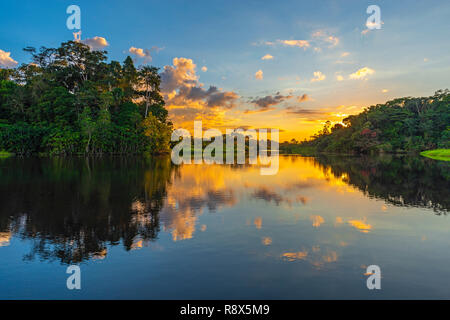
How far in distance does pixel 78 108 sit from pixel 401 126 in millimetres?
83372

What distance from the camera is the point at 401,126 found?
77.9 meters

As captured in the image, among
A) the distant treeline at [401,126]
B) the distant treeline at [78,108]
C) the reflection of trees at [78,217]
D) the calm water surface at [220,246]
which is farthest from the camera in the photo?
the distant treeline at [401,126]

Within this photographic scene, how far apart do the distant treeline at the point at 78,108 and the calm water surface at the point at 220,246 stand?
4759 centimetres

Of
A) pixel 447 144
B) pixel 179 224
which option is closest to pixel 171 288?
pixel 179 224

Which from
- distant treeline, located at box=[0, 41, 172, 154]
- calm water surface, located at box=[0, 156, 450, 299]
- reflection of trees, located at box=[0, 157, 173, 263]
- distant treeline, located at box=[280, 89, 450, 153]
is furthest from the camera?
distant treeline, located at box=[280, 89, 450, 153]

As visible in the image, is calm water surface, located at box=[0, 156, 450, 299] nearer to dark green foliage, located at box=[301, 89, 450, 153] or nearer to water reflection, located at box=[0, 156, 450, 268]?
water reflection, located at box=[0, 156, 450, 268]

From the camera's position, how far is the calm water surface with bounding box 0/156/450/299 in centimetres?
522

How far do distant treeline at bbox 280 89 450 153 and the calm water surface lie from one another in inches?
2802

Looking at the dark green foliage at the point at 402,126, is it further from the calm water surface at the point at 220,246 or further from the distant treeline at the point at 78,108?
the calm water surface at the point at 220,246

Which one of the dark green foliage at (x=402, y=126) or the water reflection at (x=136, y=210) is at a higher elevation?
the dark green foliage at (x=402, y=126)

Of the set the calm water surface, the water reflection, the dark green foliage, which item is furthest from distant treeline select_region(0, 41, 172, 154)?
the dark green foliage

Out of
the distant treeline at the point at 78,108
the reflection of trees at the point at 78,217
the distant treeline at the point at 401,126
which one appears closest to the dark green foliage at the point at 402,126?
the distant treeline at the point at 401,126

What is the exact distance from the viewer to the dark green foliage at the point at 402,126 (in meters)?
72.9
